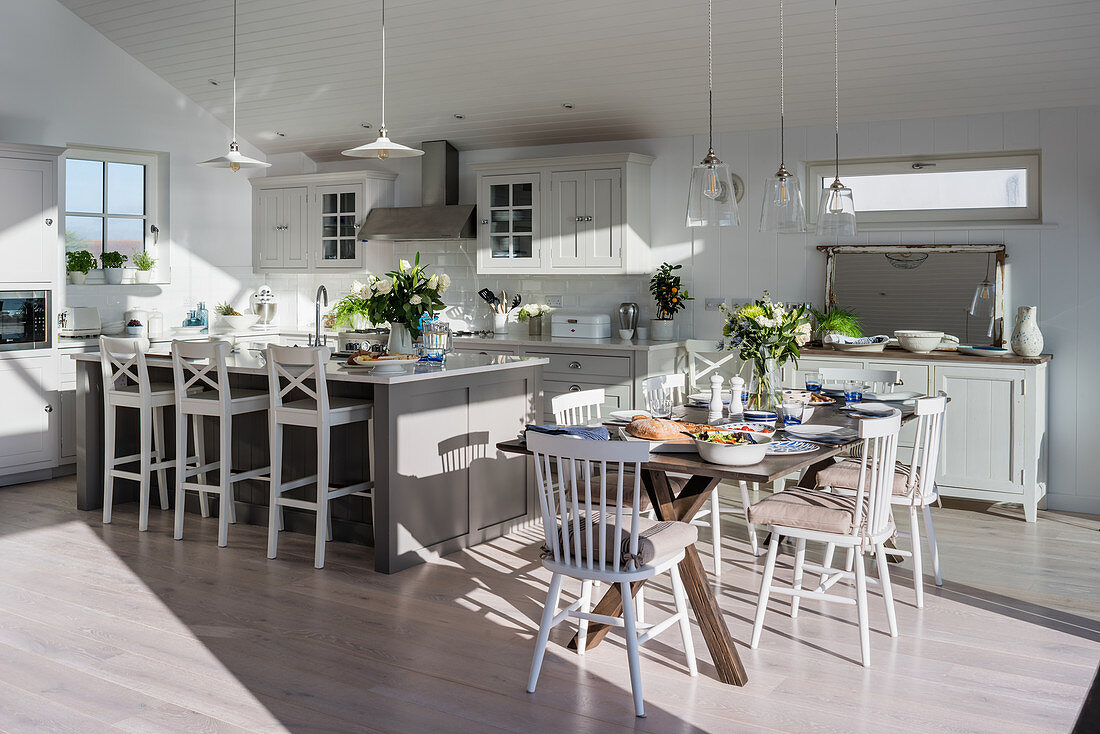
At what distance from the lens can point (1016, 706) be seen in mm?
2994

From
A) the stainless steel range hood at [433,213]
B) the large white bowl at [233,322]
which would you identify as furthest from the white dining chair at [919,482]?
the large white bowl at [233,322]

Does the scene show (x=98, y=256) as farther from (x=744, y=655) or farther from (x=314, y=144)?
(x=744, y=655)

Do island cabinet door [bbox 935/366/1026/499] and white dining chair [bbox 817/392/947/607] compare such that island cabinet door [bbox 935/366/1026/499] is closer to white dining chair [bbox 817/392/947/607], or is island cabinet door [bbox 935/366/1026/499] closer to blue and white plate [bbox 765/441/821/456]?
white dining chair [bbox 817/392/947/607]

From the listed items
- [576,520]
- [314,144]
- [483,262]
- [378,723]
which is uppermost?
[314,144]

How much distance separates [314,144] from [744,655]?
600cm

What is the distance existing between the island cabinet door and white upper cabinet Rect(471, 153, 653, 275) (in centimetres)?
227

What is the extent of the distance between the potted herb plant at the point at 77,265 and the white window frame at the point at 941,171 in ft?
17.0

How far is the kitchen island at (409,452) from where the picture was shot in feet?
14.6

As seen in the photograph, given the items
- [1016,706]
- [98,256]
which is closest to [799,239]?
[1016,706]

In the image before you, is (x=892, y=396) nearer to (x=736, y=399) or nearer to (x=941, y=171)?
(x=736, y=399)

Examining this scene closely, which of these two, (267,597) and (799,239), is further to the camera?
(799,239)

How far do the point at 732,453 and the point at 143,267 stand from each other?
5.91 metres

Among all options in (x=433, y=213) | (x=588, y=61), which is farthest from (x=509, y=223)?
(x=588, y=61)

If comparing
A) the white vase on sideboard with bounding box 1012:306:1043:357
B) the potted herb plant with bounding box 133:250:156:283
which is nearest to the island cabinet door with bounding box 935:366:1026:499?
the white vase on sideboard with bounding box 1012:306:1043:357
